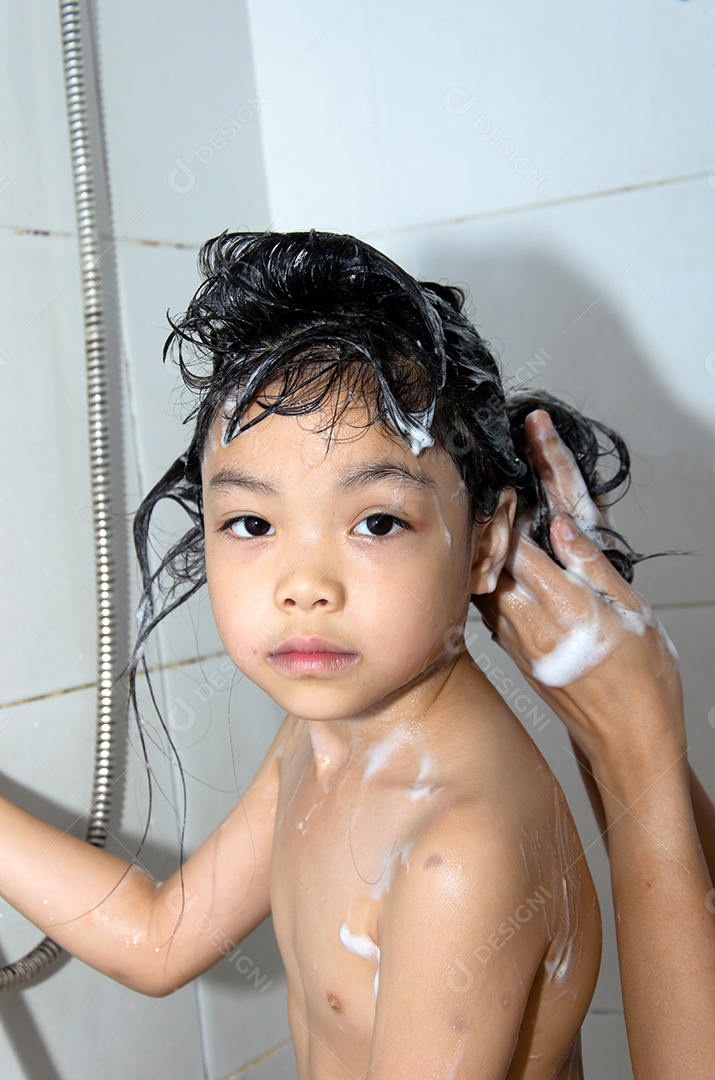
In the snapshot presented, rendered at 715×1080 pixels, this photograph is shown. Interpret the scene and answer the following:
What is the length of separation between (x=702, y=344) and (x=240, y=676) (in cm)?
63

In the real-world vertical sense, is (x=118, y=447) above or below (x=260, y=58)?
below

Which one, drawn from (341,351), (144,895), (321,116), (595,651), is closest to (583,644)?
(595,651)

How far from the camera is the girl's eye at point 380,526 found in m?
0.66

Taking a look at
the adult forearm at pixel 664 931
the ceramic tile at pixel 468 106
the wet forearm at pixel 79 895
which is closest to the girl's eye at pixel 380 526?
the adult forearm at pixel 664 931

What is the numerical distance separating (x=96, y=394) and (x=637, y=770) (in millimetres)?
561

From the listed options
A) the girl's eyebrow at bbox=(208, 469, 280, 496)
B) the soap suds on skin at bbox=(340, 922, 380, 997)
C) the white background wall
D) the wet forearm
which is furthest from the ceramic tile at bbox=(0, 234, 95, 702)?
the soap suds on skin at bbox=(340, 922, 380, 997)

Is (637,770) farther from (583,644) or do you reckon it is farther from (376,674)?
(376,674)

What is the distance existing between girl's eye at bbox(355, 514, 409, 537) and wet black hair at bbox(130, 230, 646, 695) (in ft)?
0.17

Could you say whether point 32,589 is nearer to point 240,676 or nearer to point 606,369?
point 240,676

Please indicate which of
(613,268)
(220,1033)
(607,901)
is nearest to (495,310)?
(613,268)

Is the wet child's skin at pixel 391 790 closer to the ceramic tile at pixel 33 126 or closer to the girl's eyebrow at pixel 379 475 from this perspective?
the girl's eyebrow at pixel 379 475

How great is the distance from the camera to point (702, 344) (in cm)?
109

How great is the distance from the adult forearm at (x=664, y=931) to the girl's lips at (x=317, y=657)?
0.25 m

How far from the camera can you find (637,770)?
73cm
